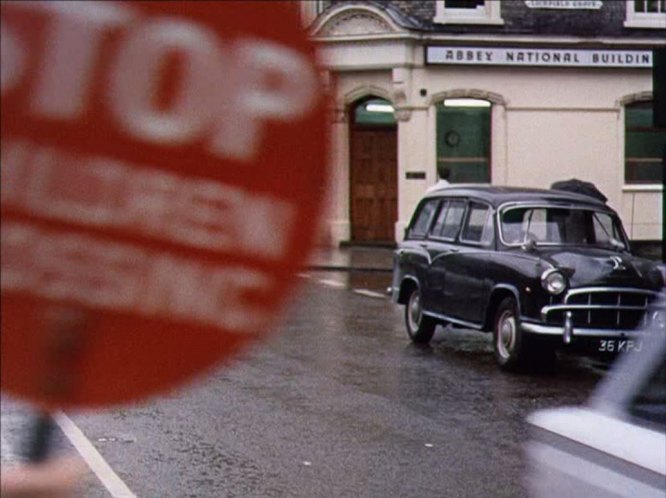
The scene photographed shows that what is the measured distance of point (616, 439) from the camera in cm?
426

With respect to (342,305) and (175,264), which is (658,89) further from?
(175,264)

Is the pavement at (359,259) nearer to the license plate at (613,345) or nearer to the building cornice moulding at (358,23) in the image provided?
the building cornice moulding at (358,23)

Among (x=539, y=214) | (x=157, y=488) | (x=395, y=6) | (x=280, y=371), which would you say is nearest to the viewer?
(x=157, y=488)

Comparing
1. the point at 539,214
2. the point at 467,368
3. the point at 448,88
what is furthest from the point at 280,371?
the point at 448,88

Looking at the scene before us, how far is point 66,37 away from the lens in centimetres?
168

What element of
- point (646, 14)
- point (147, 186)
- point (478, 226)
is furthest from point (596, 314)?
point (646, 14)

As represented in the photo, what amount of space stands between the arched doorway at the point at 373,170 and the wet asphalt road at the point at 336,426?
56.4 feet

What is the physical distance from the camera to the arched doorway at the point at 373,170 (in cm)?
3356

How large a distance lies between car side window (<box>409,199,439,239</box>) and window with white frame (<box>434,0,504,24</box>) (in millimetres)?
16621

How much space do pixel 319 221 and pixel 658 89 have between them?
1382cm

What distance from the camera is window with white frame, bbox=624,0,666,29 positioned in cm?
3388

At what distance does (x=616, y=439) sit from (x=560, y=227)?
10771mm

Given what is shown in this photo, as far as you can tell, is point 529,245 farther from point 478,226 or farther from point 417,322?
point 417,322

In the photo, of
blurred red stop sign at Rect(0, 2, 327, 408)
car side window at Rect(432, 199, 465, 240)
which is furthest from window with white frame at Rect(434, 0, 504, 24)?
blurred red stop sign at Rect(0, 2, 327, 408)
